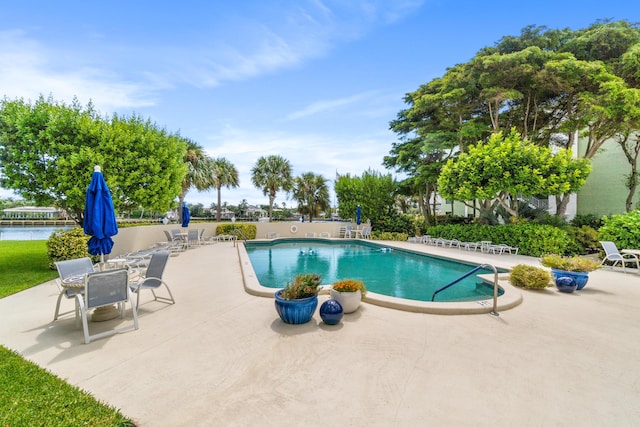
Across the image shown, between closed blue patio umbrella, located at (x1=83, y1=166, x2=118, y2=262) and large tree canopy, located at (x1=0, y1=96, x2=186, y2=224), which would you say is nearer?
closed blue patio umbrella, located at (x1=83, y1=166, x2=118, y2=262)

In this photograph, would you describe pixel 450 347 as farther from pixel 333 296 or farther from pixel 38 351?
pixel 38 351

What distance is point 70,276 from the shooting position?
4523 mm

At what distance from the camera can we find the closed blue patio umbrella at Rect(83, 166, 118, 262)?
194 inches

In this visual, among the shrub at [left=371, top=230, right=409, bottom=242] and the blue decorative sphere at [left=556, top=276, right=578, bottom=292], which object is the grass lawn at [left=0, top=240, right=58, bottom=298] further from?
the shrub at [left=371, top=230, right=409, bottom=242]

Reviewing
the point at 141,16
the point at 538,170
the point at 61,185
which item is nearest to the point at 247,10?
the point at 141,16

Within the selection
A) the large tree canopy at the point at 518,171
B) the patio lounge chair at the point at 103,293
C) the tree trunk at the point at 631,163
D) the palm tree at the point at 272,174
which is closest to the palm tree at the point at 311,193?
the palm tree at the point at 272,174

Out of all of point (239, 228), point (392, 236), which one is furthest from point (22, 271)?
point (392, 236)

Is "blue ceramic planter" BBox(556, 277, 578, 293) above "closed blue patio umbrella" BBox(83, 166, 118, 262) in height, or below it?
below

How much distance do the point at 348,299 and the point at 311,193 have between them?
2379 cm

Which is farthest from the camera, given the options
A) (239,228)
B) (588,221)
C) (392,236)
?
(392,236)

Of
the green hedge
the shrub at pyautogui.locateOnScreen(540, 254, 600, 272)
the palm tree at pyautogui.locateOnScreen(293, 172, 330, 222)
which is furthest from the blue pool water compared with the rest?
the palm tree at pyautogui.locateOnScreen(293, 172, 330, 222)

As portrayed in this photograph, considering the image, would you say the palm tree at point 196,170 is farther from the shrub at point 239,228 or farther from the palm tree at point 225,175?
the shrub at point 239,228

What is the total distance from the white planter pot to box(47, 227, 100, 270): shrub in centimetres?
820

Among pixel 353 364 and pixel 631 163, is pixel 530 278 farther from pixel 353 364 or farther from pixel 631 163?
pixel 631 163
